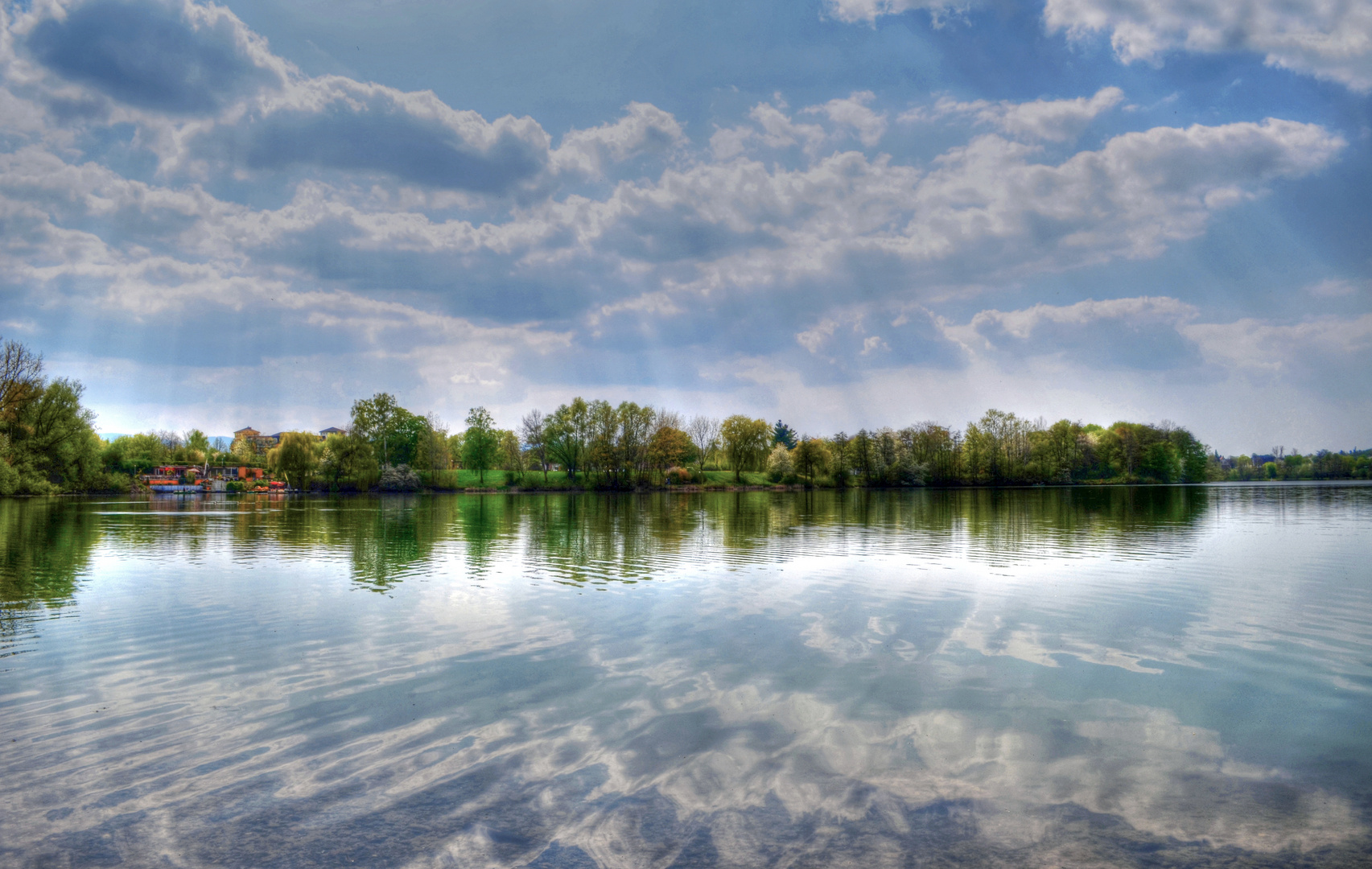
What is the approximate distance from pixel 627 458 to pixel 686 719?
106m

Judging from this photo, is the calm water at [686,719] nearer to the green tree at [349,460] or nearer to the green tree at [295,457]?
the green tree at [349,460]

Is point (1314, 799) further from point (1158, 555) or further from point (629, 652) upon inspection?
point (1158, 555)

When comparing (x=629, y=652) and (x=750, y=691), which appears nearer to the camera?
(x=750, y=691)

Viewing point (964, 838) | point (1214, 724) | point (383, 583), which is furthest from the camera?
point (383, 583)

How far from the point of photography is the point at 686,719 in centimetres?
826

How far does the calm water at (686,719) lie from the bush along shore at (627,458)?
91290mm

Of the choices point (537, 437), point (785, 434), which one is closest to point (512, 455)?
point (537, 437)

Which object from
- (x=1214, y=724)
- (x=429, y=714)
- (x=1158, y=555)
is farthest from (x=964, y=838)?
(x=1158, y=555)

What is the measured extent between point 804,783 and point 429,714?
14.8 ft

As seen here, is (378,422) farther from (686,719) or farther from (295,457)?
(686,719)

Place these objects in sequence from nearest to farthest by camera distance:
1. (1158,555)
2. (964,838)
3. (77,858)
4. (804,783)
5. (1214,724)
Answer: (77,858) < (964,838) < (804,783) < (1214,724) < (1158,555)

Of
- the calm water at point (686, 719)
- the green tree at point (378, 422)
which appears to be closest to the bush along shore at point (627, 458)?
the green tree at point (378, 422)

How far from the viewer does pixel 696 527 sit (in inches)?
1480

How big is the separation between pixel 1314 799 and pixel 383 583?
17.8 m
